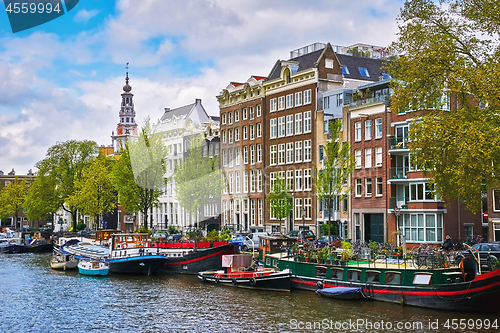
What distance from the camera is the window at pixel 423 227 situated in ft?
195

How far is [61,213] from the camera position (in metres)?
155

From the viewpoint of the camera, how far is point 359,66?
83.7 meters

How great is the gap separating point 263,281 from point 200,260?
39.8ft

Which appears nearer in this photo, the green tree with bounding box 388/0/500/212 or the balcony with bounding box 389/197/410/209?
the green tree with bounding box 388/0/500/212

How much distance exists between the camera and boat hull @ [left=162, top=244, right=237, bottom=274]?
54.7 meters

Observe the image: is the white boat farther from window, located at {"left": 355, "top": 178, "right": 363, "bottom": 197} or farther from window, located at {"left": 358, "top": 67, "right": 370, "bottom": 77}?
window, located at {"left": 358, "top": 67, "right": 370, "bottom": 77}

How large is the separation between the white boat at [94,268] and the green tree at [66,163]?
46780 mm

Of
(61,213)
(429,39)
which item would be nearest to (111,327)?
(429,39)

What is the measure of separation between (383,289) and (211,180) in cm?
4327

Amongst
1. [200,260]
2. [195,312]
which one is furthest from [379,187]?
[195,312]

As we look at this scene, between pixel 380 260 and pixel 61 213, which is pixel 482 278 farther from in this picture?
pixel 61 213

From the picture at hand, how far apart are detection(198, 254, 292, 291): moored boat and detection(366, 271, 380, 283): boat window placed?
604cm

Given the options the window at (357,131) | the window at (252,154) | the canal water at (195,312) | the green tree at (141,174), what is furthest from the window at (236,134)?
the canal water at (195,312)

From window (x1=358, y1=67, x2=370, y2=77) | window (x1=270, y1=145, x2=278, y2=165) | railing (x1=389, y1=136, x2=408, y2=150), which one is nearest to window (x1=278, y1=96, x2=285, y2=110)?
window (x1=270, y1=145, x2=278, y2=165)
